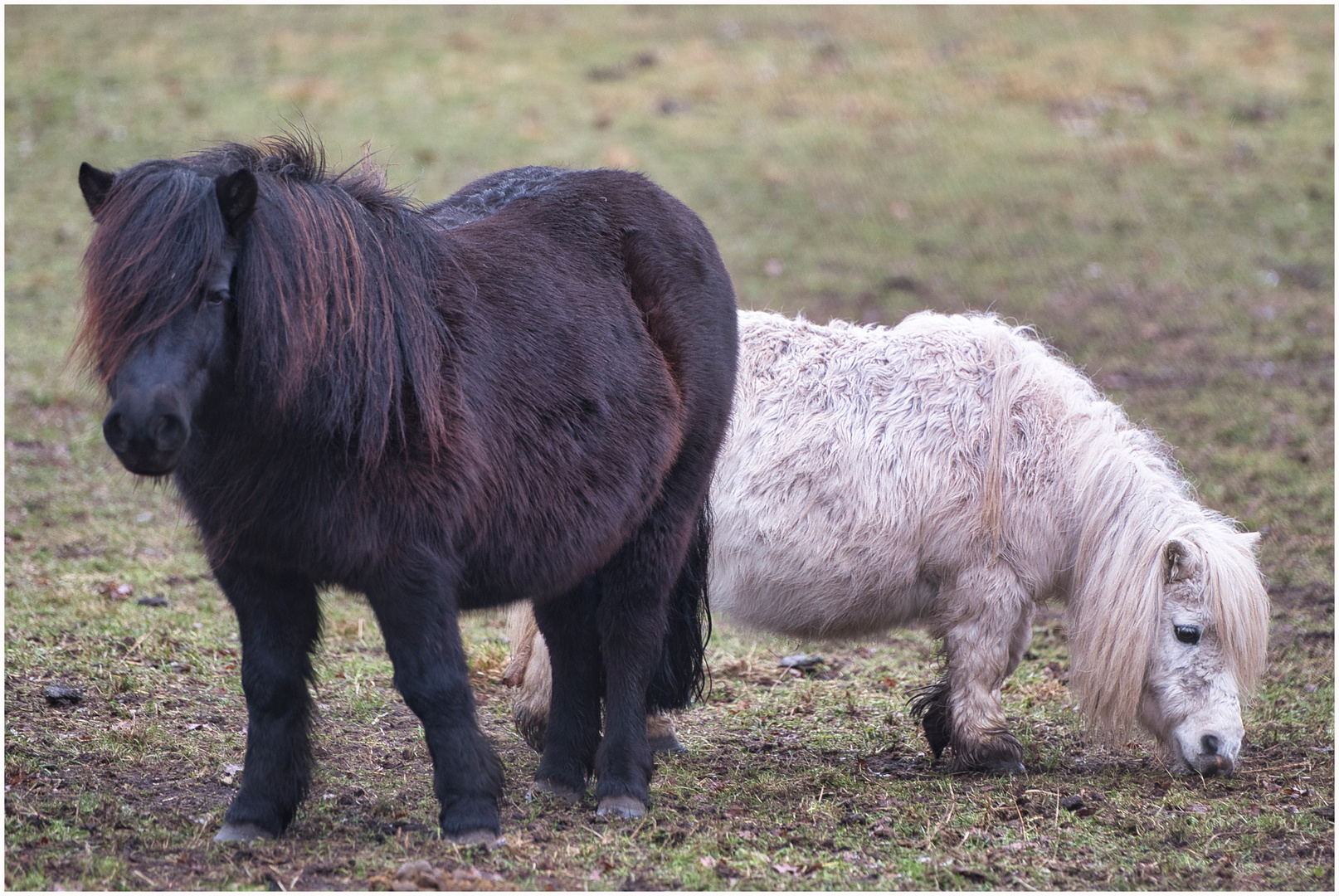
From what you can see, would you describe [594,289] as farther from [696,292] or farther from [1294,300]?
[1294,300]

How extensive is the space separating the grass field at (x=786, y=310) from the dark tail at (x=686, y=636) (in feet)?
1.00

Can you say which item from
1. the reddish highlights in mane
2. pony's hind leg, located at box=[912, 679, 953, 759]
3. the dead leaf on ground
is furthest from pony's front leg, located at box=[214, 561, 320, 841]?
pony's hind leg, located at box=[912, 679, 953, 759]

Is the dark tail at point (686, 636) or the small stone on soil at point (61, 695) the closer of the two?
the dark tail at point (686, 636)

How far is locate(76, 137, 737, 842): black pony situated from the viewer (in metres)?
3.12

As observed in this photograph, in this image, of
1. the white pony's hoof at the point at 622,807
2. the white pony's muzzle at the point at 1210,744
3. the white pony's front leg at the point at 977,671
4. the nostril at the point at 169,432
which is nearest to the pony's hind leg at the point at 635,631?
the white pony's hoof at the point at 622,807

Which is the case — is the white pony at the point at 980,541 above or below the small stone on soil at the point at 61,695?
above

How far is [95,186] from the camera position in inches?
128

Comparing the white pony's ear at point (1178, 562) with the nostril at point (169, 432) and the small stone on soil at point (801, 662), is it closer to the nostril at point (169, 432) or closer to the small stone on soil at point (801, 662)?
the small stone on soil at point (801, 662)

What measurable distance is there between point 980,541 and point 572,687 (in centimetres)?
172

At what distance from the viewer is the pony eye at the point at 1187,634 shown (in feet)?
15.4

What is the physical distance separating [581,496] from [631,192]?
1.28 meters

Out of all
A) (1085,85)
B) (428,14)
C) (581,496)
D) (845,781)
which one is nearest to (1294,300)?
(1085,85)

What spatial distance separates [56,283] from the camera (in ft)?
39.0

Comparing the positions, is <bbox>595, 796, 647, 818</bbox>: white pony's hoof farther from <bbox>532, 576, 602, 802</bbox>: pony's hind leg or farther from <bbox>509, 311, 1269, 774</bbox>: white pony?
<bbox>509, 311, 1269, 774</bbox>: white pony
